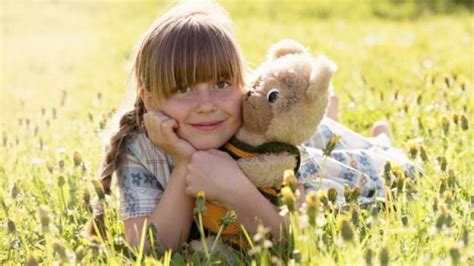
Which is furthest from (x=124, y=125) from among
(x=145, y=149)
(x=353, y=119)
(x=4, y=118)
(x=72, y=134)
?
(x=4, y=118)

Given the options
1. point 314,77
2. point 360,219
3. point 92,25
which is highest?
point 314,77

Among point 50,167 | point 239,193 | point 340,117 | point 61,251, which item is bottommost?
point 340,117

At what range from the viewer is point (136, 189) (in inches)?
127

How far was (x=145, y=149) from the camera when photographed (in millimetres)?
3303

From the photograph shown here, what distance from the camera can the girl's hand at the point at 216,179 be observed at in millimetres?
2963

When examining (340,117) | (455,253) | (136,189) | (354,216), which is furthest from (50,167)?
(340,117)

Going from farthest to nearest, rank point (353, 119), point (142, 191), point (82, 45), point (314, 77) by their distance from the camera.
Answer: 1. point (82, 45)
2. point (353, 119)
3. point (142, 191)
4. point (314, 77)

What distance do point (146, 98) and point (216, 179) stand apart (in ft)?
1.44

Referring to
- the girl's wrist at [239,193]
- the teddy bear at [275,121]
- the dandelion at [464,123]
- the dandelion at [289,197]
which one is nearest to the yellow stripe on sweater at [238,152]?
the teddy bear at [275,121]

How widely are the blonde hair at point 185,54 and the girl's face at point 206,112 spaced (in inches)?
1.2

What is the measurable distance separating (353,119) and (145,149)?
229 cm

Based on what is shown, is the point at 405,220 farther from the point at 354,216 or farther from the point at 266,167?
the point at 266,167

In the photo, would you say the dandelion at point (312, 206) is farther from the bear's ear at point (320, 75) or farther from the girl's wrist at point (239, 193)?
the girl's wrist at point (239, 193)

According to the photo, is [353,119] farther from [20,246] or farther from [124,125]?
[20,246]
